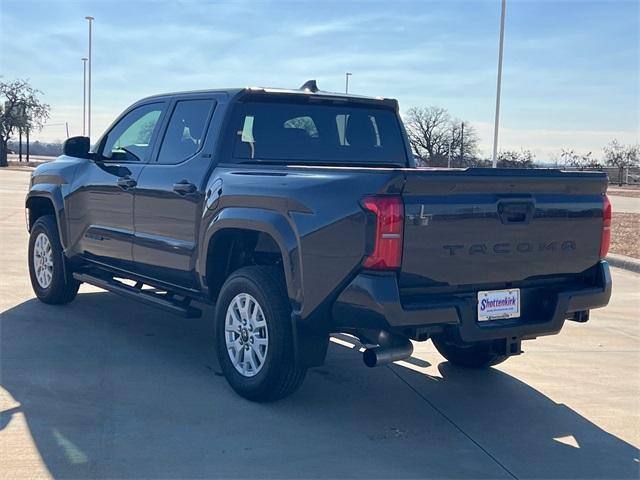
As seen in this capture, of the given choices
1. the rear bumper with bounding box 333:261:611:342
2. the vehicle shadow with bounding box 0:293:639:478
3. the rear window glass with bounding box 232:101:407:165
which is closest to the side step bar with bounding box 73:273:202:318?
the vehicle shadow with bounding box 0:293:639:478

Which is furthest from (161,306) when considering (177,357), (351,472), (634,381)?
(634,381)

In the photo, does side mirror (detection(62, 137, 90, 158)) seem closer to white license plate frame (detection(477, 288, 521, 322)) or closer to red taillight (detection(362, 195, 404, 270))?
red taillight (detection(362, 195, 404, 270))

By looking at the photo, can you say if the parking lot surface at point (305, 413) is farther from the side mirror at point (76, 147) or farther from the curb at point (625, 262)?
the curb at point (625, 262)

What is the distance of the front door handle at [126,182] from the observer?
20.1 ft

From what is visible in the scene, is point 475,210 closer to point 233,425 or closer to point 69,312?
point 233,425

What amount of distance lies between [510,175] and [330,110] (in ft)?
6.73

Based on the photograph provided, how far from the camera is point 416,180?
161 inches

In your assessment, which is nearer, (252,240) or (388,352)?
(388,352)

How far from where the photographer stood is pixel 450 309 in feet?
14.0

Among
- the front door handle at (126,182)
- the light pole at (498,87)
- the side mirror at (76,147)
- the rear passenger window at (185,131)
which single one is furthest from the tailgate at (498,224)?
the light pole at (498,87)

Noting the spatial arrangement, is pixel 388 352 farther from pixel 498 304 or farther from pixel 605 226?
pixel 605 226

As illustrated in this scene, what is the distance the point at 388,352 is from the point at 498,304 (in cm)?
72

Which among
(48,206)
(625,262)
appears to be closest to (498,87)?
(625,262)

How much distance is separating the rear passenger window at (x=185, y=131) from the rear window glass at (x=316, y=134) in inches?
12.4
